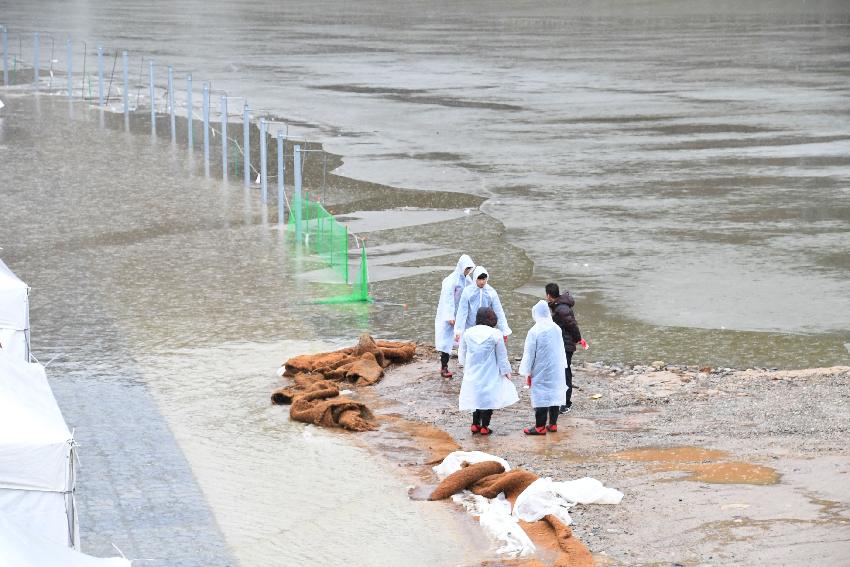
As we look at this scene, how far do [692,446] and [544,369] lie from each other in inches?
63.9

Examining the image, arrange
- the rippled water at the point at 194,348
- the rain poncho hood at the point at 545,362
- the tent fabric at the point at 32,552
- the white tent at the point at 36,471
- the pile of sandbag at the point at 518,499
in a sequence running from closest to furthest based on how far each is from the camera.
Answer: the tent fabric at the point at 32,552 → the white tent at the point at 36,471 → the pile of sandbag at the point at 518,499 → the rippled water at the point at 194,348 → the rain poncho hood at the point at 545,362

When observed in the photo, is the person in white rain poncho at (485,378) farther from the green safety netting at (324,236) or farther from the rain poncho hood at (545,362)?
the green safety netting at (324,236)

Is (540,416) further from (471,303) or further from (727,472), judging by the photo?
(727,472)

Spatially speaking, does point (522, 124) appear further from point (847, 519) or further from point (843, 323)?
point (847, 519)

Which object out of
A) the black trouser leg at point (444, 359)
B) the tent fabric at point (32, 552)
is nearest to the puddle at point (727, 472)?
the black trouser leg at point (444, 359)

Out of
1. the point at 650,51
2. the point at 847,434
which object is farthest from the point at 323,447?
the point at 650,51

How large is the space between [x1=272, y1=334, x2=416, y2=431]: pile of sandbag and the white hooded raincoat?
3.50ft

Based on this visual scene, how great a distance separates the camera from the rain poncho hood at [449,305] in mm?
15453

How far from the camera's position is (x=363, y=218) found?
24.2 m

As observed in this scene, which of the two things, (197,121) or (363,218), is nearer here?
(363,218)

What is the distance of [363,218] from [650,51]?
3304 centimetres

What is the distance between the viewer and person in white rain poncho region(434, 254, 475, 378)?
1543 centimetres

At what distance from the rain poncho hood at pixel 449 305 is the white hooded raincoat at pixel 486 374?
5.26 ft

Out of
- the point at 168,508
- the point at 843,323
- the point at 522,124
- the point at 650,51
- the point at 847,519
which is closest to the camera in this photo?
the point at 847,519
